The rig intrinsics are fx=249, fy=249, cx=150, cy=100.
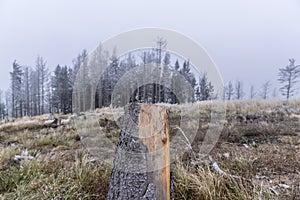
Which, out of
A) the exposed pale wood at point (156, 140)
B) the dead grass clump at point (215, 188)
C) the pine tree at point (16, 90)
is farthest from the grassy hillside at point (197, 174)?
the pine tree at point (16, 90)

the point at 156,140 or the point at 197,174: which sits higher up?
the point at 156,140

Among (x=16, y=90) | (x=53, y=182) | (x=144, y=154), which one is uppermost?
(x=16, y=90)

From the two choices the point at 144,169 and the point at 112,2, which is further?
the point at 112,2

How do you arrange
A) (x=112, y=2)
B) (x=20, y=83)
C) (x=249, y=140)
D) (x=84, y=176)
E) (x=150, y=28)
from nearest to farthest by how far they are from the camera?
(x=150, y=28) < (x=84, y=176) < (x=249, y=140) < (x=112, y=2) < (x=20, y=83)

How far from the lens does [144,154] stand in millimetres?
2055

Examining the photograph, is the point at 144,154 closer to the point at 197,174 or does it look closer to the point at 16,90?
the point at 197,174

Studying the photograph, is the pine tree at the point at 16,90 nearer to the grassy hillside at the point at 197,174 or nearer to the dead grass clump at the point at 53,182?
the grassy hillside at the point at 197,174

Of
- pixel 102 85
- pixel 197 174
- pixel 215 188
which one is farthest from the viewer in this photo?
pixel 102 85

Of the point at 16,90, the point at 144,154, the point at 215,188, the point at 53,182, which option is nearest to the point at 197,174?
the point at 215,188

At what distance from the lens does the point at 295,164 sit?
3801 millimetres

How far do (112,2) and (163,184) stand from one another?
24.4ft

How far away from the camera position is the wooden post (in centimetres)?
203

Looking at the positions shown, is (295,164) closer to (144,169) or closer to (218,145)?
(218,145)

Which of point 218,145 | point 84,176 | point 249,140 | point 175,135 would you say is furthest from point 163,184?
point 249,140
